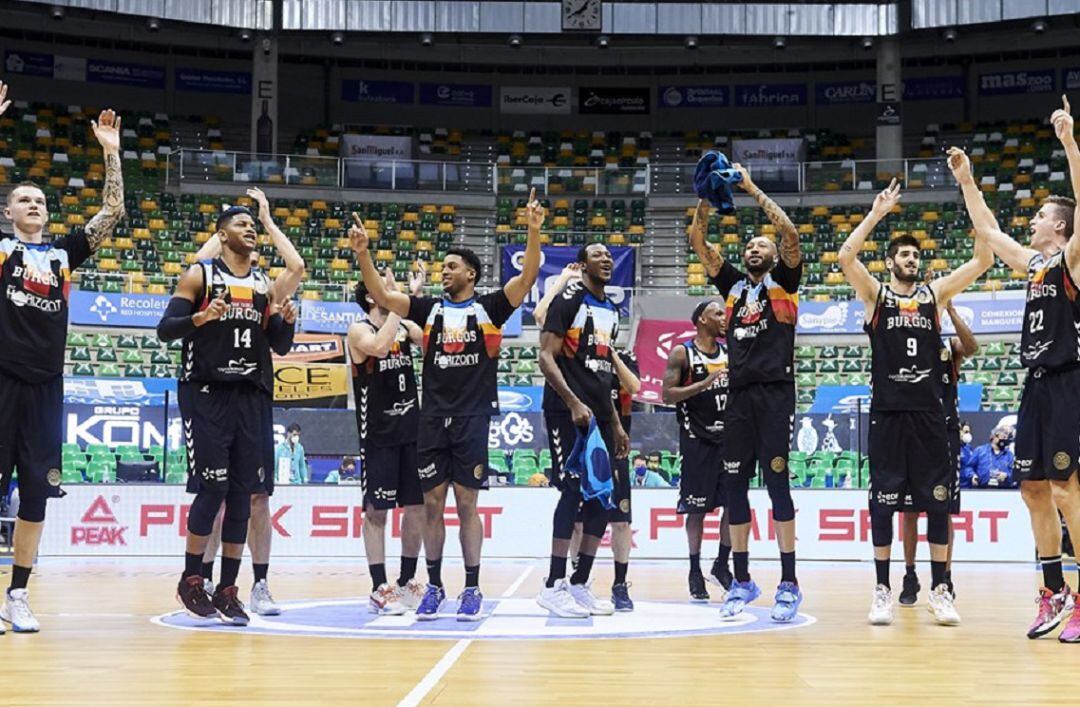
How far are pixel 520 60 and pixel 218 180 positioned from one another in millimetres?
11545

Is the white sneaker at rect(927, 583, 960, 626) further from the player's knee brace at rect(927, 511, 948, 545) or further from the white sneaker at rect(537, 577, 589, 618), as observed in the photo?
the white sneaker at rect(537, 577, 589, 618)

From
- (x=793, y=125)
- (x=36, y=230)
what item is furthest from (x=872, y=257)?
(x=36, y=230)

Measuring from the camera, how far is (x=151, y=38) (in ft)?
128

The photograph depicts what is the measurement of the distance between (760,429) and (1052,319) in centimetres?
194

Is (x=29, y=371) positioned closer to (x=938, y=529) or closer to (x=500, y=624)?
(x=500, y=624)

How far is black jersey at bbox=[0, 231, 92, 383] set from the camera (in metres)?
8.01

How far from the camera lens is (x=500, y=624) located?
8602 mm

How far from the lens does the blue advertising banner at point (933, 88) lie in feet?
132

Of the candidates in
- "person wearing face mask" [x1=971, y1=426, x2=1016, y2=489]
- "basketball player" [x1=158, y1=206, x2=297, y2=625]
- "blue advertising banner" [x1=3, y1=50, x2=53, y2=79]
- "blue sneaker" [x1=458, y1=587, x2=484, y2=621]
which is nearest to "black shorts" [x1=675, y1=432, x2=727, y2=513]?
"blue sneaker" [x1=458, y1=587, x2=484, y2=621]

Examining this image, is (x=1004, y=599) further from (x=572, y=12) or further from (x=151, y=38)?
(x=151, y=38)

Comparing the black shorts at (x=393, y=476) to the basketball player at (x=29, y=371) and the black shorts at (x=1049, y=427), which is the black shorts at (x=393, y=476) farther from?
the black shorts at (x=1049, y=427)

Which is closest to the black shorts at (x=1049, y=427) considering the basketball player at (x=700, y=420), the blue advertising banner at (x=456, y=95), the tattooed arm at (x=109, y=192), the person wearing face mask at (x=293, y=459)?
the basketball player at (x=700, y=420)

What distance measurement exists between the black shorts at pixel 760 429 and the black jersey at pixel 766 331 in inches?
3.2

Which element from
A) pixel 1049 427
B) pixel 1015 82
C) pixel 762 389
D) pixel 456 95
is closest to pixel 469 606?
pixel 762 389
